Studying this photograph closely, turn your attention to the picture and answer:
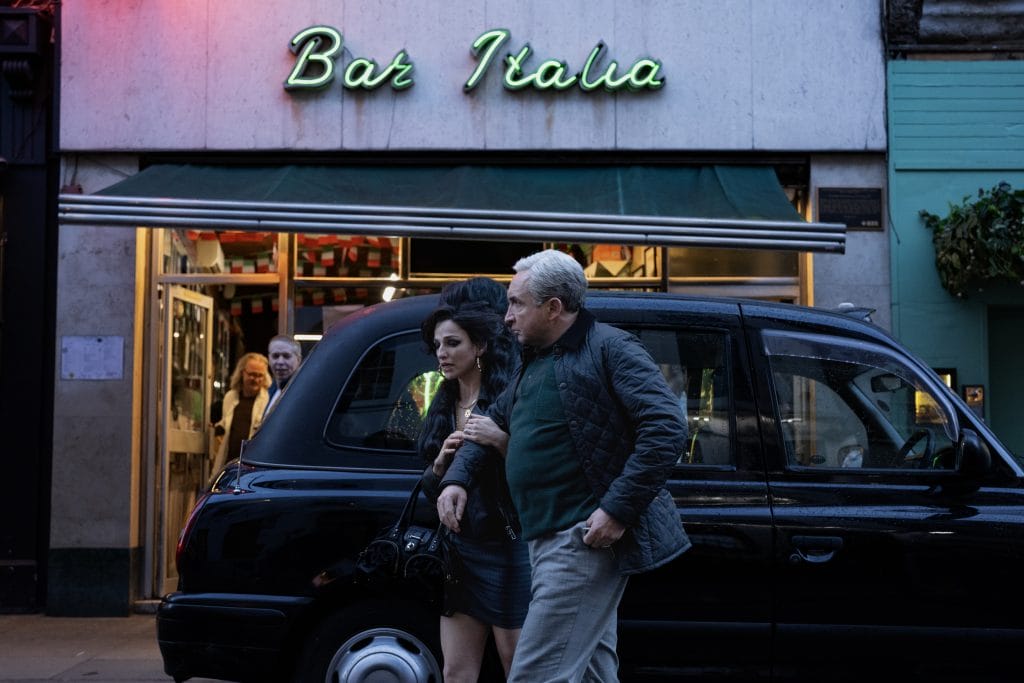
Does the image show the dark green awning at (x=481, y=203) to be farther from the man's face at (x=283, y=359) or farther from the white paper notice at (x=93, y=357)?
the white paper notice at (x=93, y=357)

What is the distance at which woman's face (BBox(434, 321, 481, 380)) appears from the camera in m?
4.58

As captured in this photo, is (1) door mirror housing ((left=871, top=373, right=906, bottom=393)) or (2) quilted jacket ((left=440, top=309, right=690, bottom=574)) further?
(1) door mirror housing ((left=871, top=373, right=906, bottom=393))

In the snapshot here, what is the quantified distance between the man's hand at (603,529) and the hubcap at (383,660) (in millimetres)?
1597

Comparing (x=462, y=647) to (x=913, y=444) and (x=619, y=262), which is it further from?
(x=619, y=262)

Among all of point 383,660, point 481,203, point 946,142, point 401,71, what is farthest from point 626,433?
point 946,142

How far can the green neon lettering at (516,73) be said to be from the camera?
10.1m

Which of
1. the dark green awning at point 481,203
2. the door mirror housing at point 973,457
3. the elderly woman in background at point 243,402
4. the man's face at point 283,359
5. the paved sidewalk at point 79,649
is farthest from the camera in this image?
the elderly woman in background at point 243,402

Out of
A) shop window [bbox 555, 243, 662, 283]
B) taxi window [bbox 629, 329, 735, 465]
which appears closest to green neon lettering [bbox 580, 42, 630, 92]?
shop window [bbox 555, 243, 662, 283]

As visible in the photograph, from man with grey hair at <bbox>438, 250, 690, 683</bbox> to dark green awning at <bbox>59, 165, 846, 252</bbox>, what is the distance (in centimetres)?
475

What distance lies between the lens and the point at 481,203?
9.29 metres

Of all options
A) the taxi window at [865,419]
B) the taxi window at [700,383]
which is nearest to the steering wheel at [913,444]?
the taxi window at [865,419]

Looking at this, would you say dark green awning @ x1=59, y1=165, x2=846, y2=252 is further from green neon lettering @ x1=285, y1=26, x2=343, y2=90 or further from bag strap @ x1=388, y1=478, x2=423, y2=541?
bag strap @ x1=388, y1=478, x2=423, y2=541

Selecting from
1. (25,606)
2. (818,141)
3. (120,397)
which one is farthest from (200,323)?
(818,141)

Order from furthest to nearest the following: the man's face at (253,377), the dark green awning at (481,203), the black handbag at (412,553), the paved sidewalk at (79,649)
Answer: the man's face at (253,377)
the dark green awning at (481,203)
the paved sidewalk at (79,649)
the black handbag at (412,553)
